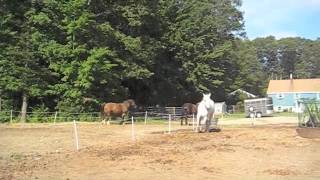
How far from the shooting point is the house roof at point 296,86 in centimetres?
11436

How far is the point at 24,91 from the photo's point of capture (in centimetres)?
4703

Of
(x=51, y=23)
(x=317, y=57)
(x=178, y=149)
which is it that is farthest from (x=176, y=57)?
(x=317, y=57)

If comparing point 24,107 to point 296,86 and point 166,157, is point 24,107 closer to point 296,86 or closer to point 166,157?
point 166,157

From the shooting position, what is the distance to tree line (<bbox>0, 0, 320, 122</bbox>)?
4744cm

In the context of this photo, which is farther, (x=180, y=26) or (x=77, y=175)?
(x=180, y=26)

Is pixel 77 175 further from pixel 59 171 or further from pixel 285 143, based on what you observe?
pixel 285 143

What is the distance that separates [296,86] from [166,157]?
Result: 330 feet

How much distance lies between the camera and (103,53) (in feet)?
156

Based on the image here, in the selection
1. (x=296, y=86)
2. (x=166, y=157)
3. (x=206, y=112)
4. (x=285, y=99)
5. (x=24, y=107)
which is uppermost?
(x=296, y=86)

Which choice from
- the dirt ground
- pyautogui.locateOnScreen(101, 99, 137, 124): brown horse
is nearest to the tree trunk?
pyautogui.locateOnScreen(101, 99, 137, 124): brown horse

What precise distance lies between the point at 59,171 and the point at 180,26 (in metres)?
55.4

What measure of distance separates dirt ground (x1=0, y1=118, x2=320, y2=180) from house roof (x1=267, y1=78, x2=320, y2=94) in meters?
89.3

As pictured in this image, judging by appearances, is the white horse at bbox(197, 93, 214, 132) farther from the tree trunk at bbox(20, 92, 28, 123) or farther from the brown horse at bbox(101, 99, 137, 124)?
the tree trunk at bbox(20, 92, 28, 123)

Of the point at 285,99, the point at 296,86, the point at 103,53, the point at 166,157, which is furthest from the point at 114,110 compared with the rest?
the point at 296,86
